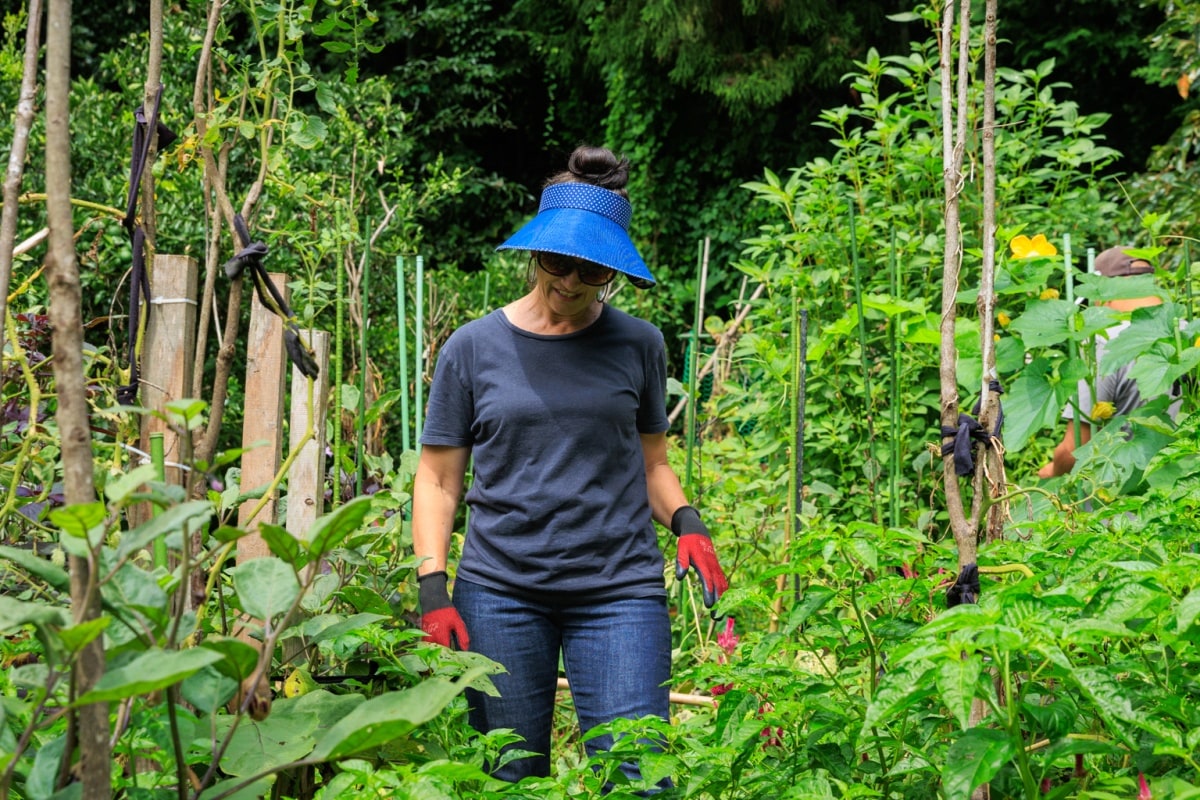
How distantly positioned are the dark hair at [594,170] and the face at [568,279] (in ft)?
0.67

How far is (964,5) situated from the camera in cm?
133

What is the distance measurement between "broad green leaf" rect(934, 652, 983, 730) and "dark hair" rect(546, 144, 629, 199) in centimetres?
148

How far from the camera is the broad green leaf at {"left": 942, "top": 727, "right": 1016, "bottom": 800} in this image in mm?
947

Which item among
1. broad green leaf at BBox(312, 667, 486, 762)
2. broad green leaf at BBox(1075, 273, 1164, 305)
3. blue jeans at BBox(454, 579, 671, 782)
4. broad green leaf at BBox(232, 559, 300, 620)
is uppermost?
broad green leaf at BBox(1075, 273, 1164, 305)

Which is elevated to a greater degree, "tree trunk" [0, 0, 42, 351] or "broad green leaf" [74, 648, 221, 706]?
"tree trunk" [0, 0, 42, 351]

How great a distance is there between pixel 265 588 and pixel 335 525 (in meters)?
0.09

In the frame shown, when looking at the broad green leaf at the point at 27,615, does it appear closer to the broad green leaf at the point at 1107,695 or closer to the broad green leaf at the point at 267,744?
the broad green leaf at the point at 267,744

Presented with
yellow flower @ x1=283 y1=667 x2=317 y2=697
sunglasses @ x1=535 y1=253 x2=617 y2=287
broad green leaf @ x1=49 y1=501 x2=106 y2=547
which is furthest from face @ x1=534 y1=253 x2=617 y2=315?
broad green leaf @ x1=49 y1=501 x2=106 y2=547

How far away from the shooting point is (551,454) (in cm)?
211

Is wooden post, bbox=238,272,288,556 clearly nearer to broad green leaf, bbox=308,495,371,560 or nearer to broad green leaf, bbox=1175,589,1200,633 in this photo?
broad green leaf, bbox=308,495,371,560

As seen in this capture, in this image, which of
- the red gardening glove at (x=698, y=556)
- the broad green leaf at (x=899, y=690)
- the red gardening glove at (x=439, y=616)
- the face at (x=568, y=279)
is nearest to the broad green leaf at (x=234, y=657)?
the broad green leaf at (x=899, y=690)

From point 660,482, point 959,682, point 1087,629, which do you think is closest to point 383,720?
point 959,682

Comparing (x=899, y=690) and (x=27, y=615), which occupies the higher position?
(x=27, y=615)

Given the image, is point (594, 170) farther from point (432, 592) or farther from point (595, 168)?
point (432, 592)
